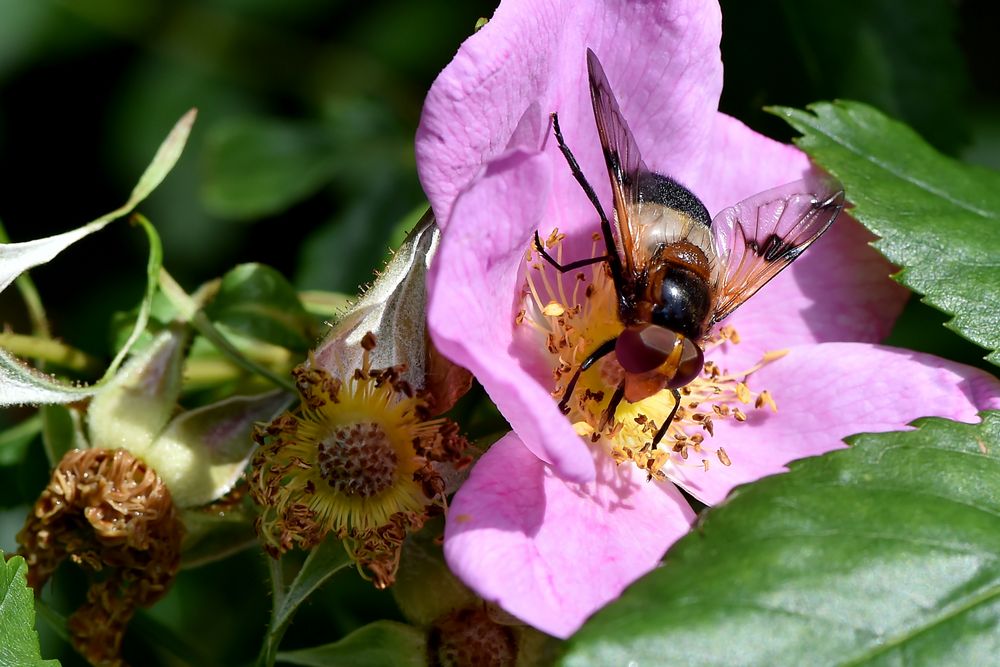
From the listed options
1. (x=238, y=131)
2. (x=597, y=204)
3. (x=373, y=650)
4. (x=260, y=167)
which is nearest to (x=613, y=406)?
(x=597, y=204)

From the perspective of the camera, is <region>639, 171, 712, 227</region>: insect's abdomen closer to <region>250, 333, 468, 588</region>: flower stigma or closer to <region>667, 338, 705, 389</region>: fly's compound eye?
<region>667, 338, 705, 389</region>: fly's compound eye

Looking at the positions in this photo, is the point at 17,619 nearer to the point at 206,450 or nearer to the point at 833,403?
the point at 206,450

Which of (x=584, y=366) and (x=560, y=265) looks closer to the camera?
(x=584, y=366)

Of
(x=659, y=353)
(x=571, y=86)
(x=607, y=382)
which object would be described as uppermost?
(x=571, y=86)

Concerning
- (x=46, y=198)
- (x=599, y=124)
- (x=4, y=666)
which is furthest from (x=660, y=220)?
(x=46, y=198)

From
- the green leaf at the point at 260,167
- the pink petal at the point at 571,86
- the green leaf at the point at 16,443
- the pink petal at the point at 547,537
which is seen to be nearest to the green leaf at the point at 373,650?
the pink petal at the point at 547,537

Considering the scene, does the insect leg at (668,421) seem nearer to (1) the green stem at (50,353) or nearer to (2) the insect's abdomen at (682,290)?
(2) the insect's abdomen at (682,290)

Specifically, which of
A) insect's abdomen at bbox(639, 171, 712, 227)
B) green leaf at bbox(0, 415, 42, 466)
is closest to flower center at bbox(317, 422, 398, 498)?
insect's abdomen at bbox(639, 171, 712, 227)
